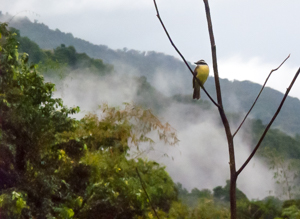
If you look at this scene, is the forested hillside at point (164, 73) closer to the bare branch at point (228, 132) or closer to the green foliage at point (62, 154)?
the green foliage at point (62, 154)

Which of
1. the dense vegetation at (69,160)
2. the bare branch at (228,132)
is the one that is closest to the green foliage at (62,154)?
the dense vegetation at (69,160)

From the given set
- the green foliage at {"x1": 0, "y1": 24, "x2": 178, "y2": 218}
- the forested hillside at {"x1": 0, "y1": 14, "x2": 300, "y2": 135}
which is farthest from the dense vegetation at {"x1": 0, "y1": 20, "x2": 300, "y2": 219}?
the forested hillside at {"x1": 0, "y1": 14, "x2": 300, "y2": 135}

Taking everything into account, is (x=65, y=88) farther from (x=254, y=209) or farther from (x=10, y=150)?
(x=254, y=209)

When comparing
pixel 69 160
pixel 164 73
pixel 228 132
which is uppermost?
pixel 164 73

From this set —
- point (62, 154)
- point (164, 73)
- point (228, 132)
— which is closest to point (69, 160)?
point (62, 154)

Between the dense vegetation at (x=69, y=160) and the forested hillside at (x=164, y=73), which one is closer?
the dense vegetation at (x=69, y=160)

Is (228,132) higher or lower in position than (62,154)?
lower

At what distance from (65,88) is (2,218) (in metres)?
4.73

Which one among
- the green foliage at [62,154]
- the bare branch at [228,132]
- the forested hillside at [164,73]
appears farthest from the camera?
the forested hillside at [164,73]

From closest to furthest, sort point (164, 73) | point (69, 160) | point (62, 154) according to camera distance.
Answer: point (62, 154) < point (69, 160) < point (164, 73)

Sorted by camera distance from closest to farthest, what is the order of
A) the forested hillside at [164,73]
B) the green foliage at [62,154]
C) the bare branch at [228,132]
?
the bare branch at [228,132] < the green foliage at [62,154] < the forested hillside at [164,73]

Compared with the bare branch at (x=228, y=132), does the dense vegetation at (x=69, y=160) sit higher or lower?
higher

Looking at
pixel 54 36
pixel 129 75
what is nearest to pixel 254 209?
pixel 129 75

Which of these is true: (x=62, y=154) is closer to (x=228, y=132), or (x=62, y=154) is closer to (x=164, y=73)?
(x=228, y=132)
